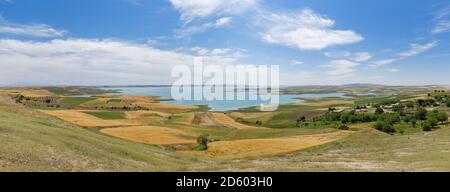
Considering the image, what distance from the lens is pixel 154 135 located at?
80.2m

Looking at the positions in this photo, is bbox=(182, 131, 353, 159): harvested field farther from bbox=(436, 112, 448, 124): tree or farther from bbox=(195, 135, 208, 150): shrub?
bbox=(436, 112, 448, 124): tree

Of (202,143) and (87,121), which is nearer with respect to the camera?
(202,143)

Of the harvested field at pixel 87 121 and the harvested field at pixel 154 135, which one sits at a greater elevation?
the harvested field at pixel 87 121

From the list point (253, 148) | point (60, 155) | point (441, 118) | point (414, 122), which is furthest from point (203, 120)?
point (60, 155)

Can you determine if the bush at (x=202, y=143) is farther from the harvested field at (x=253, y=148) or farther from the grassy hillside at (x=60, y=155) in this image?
the grassy hillside at (x=60, y=155)

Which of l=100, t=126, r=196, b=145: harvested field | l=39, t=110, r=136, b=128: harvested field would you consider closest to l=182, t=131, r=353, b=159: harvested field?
l=100, t=126, r=196, b=145: harvested field

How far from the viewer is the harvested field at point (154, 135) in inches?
2872

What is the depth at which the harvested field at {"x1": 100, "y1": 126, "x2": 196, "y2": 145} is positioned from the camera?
7294 cm

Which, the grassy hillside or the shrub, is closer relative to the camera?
the grassy hillside

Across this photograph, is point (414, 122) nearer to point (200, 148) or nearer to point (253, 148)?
point (253, 148)

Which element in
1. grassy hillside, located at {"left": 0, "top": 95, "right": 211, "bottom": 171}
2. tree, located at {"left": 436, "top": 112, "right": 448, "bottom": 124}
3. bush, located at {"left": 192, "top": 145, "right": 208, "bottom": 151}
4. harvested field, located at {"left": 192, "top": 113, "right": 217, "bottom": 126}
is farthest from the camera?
harvested field, located at {"left": 192, "top": 113, "right": 217, "bottom": 126}

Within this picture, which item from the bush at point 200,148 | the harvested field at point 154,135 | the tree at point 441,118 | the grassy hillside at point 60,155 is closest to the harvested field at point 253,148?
the bush at point 200,148
